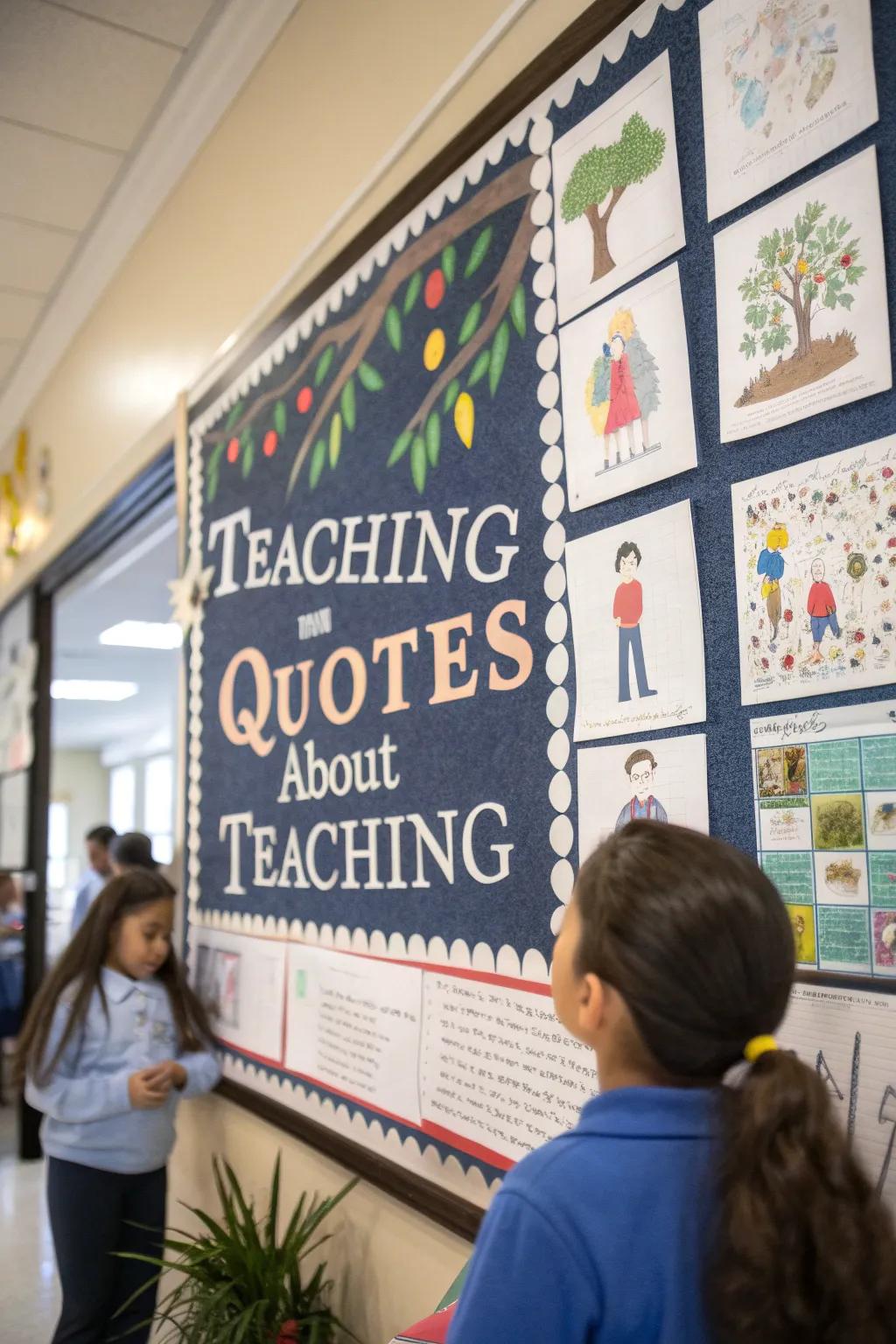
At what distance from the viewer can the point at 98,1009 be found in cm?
208

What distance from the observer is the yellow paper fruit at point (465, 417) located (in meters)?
1.52

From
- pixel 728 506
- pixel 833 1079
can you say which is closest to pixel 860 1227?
pixel 833 1079

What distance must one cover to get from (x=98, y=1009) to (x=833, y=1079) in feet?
5.01

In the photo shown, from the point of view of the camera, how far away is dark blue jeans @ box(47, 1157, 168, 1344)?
1.99 m

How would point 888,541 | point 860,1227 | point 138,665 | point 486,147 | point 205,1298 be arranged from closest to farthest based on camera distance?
point 860,1227 → point 888,541 → point 486,147 → point 205,1298 → point 138,665

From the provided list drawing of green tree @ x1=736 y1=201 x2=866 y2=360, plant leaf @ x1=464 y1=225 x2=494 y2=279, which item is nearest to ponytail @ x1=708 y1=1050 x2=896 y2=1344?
drawing of green tree @ x1=736 y1=201 x2=866 y2=360

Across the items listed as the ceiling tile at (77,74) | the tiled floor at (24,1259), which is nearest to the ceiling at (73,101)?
the ceiling tile at (77,74)

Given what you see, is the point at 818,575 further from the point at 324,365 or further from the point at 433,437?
the point at 324,365

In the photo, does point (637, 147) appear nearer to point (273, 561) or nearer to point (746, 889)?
point (746, 889)

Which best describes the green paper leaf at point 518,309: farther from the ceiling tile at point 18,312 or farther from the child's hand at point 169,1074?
the ceiling tile at point 18,312

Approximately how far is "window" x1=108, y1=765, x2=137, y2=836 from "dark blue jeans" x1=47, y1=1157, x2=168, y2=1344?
10772 mm

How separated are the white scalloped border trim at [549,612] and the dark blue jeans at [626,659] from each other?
0.33 feet

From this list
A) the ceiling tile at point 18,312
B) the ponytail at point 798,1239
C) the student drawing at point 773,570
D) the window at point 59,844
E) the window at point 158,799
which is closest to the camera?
the ponytail at point 798,1239

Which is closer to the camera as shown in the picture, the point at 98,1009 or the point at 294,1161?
the point at 294,1161
